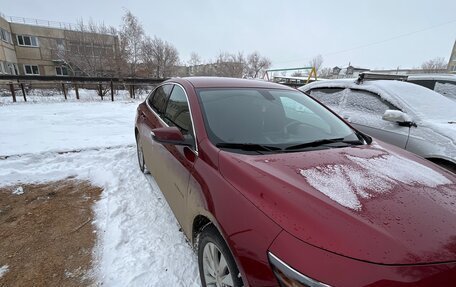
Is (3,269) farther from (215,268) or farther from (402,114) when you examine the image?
(402,114)

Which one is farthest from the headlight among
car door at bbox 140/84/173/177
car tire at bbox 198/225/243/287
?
car door at bbox 140/84/173/177

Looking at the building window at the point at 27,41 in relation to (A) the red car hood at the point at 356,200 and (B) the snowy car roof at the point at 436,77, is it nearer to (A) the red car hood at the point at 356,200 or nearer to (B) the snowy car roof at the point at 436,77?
(B) the snowy car roof at the point at 436,77

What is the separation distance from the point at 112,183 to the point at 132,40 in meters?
23.5

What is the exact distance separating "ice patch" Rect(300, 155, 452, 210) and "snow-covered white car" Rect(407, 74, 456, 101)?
196 inches

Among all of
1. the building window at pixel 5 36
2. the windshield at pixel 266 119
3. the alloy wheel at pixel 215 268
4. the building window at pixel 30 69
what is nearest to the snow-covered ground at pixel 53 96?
the windshield at pixel 266 119

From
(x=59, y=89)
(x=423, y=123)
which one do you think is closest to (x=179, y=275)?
(x=423, y=123)

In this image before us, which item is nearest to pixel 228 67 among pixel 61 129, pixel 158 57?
pixel 158 57

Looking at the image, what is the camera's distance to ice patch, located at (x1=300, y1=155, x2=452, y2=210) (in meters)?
1.39

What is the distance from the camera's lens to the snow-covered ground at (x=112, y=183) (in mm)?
2271

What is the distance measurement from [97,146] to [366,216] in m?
5.20

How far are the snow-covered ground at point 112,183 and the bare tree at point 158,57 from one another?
19.1 metres

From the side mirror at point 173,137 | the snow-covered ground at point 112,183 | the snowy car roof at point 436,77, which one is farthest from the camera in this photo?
the snowy car roof at point 436,77

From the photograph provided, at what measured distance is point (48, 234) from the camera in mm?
2754

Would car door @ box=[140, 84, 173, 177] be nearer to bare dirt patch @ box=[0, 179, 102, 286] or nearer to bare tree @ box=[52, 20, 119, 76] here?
bare dirt patch @ box=[0, 179, 102, 286]
